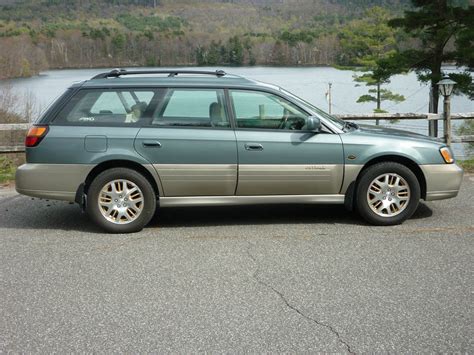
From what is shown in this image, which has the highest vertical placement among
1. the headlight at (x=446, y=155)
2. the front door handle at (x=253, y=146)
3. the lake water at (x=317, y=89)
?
the lake water at (x=317, y=89)

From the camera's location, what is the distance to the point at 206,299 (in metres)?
4.22

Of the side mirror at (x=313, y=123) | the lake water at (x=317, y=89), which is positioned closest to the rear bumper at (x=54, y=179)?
A: the side mirror at (x=313, y=123)

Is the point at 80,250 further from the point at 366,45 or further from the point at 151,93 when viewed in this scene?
the point at 366,45

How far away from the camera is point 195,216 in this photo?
274 inches

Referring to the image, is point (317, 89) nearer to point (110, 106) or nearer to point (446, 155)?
point (446, 155)

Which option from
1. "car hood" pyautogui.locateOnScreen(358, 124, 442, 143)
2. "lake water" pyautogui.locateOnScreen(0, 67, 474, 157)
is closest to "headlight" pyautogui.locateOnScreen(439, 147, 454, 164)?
"car hood" pyautogui.locateOnScreen(358, 124, 442, 143)

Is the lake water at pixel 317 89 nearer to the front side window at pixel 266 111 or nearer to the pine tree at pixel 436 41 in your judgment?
the pine tree at pixel 436 41

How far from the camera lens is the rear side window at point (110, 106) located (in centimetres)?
619

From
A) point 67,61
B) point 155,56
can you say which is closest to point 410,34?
point 155,56

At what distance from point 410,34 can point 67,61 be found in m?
36.2

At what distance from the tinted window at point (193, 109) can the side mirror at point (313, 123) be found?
856 mm

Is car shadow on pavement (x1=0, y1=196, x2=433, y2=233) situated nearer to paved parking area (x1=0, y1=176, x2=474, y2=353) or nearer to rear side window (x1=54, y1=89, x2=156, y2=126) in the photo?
paved parking area (x1=0, y1=176, x2=474, y2=353)

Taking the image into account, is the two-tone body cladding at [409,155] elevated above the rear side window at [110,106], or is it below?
below

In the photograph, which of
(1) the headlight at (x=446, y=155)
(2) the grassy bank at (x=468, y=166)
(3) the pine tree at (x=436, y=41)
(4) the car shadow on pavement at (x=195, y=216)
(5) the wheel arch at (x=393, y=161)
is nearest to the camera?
(5) the wheel arch at (x=393, y=161)
